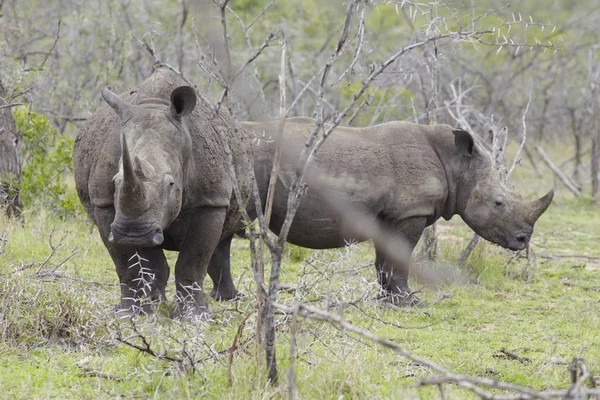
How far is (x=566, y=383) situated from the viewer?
520 cm

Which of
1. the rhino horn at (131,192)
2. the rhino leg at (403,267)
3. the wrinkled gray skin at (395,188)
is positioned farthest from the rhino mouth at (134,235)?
the rhino leg at (403,267)

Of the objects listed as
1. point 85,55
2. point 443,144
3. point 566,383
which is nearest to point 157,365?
point 566,383

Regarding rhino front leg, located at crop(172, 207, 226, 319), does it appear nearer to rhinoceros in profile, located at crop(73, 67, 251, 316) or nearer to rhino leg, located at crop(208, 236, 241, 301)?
rhinoceros in profile, located at crop(73, 67, 251, 316)

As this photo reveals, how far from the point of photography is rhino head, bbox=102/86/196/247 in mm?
5109

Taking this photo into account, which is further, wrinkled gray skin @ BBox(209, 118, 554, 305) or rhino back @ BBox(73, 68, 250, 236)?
wrinkled gray skin @ BBox(209, 118, 554, 305)

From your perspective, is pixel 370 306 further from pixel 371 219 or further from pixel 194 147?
pixel 194 147

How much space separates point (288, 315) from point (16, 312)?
4.77 feet

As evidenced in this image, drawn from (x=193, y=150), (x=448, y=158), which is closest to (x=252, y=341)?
(x=193, y=150)

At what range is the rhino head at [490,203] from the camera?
7938mm

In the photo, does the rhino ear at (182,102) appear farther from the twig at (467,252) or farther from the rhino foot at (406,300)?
the twig at (467,252)

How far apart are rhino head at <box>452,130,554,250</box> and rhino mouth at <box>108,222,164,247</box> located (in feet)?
11.3

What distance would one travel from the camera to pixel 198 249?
6.21 meters

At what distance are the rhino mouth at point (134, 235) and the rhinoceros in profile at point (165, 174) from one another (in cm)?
3

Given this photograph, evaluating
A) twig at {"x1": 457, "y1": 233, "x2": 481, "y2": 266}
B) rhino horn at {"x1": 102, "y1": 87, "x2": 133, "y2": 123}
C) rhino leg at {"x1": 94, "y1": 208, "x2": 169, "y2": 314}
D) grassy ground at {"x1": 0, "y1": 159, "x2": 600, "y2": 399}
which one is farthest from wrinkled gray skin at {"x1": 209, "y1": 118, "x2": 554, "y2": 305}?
rhino horn at {"x1": 102, "y1": 87, "x2": 133, "y2": 123}
